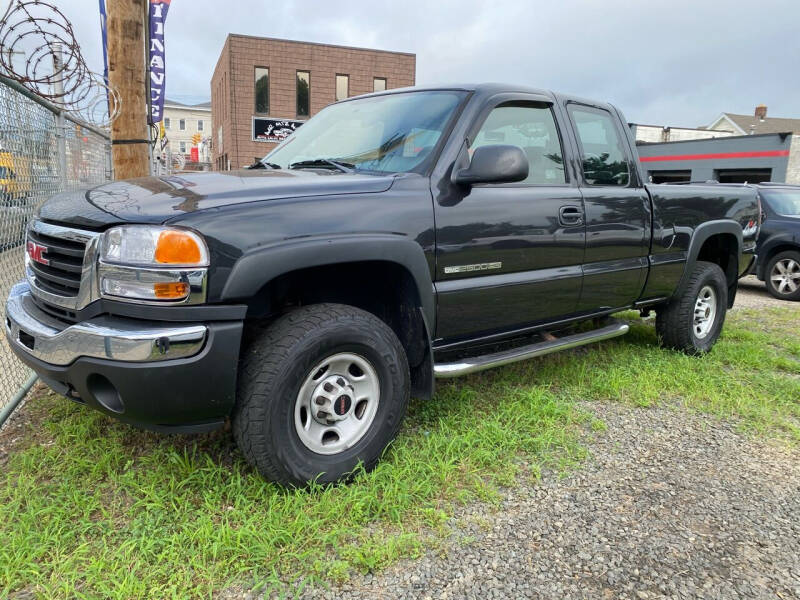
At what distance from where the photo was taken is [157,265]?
215cm

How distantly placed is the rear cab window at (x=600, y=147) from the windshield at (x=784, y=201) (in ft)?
20.1

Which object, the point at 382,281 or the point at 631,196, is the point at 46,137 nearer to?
the point at 382,281

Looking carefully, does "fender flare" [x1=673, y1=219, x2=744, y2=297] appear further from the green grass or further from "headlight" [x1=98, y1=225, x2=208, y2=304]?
"headlight" [x1=98, y1=225, x2=208, y2=304]

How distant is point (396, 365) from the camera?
2.69m

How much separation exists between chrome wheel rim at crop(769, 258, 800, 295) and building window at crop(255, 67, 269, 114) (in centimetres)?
2648

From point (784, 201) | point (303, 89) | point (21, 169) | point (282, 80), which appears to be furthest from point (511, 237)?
point (303, 89)

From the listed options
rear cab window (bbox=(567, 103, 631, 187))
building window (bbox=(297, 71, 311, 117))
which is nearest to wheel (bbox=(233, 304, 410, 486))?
rear cab window (bbox=(567, 103, 631, 187))

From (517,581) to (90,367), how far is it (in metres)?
1.75

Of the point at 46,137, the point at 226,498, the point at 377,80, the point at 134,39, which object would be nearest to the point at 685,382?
the point at 226,498

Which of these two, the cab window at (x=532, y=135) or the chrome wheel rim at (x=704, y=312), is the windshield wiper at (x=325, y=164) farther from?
the chrome wheel rim at (x=704, y=312)

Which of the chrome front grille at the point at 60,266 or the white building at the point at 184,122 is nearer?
the chrome front grille at the point at 60,266

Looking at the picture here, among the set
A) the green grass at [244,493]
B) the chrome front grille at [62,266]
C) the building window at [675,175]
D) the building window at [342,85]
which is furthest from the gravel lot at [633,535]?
the building window at [342,85]

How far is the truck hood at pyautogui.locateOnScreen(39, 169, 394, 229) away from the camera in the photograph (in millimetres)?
2264

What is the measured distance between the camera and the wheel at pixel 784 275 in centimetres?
847
